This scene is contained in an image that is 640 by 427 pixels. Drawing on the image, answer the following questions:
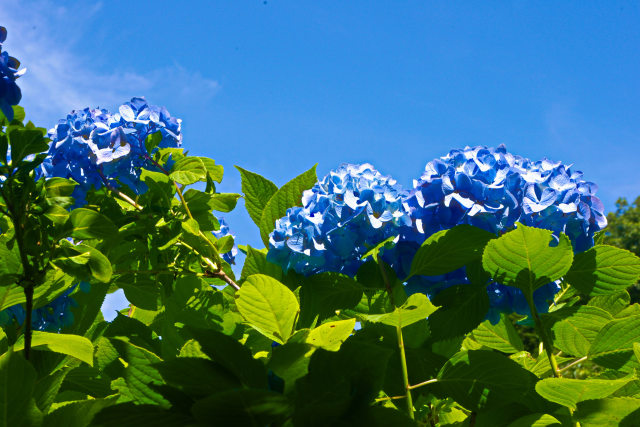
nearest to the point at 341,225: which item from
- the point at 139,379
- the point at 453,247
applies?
the point at 453,247

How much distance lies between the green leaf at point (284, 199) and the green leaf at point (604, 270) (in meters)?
0.81

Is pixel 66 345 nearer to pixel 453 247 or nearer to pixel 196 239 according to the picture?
pixel 196 239

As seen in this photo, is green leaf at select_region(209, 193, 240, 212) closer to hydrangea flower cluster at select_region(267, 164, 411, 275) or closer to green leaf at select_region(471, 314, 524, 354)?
hydrangea flower cluster at select_region(267, 164, 411, 275)

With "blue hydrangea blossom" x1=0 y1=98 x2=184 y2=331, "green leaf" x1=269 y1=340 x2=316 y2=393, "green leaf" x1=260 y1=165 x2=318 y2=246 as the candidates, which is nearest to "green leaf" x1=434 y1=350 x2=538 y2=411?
"green leaf" x1=269 y1=340 x2=316 y2=393

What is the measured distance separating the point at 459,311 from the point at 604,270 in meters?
0.39

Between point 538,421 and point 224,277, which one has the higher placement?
point 224,277

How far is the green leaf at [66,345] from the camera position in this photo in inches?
56.7

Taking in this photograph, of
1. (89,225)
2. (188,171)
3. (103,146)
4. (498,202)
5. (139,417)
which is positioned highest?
(103,146)

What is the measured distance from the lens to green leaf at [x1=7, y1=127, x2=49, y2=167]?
136 centimetres

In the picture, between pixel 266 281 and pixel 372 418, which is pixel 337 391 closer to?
pixel 372 418

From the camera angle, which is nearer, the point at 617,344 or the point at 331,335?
the point at 331,335

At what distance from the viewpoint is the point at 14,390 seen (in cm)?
110

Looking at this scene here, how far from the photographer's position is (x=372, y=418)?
0.98 m

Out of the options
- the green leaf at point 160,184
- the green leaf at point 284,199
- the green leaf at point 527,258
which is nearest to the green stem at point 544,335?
the green leaf at point 527,258
